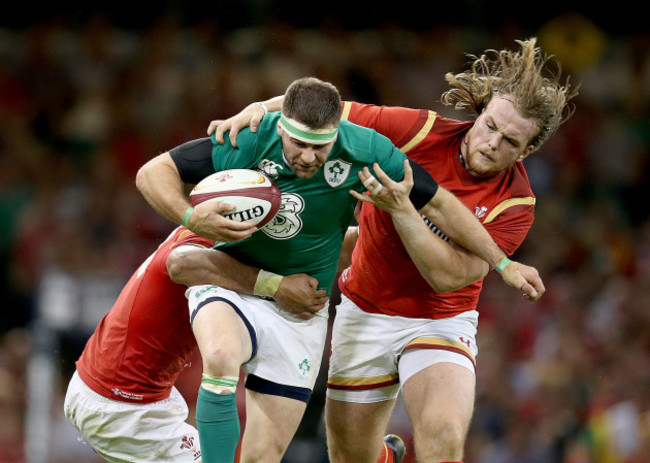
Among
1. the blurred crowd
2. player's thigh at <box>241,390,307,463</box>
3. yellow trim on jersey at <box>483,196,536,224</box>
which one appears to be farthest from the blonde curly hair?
the blurred crowd

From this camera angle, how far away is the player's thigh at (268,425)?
430 cm

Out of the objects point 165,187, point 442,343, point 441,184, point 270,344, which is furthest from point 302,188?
point 442,343

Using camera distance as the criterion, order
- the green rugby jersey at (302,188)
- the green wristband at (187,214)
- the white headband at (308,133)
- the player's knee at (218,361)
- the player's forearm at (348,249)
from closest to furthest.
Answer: the player's knee at (218,361)
the white headband at (308,133)
the green wristband at (187,214)
the green rugby jersey at (302,188)
the player's forearm at (348,249)

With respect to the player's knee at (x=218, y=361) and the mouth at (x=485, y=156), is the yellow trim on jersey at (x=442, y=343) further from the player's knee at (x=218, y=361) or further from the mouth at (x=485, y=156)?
the player's knee at (x=218, y=361)

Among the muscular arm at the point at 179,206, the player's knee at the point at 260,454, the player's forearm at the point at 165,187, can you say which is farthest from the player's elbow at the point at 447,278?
the player's forearm at the point at 165,187

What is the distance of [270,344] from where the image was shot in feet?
14.6

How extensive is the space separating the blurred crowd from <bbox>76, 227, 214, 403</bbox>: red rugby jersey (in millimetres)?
2786

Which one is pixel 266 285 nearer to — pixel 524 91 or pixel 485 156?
pixel 485 156

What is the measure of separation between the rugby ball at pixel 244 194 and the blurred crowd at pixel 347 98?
379 cm

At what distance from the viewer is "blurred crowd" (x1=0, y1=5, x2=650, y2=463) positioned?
778 centimetres

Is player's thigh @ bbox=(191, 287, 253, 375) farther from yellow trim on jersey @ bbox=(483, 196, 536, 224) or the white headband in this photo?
yellow trim on jersey @ bbox=(483, 196, 536, 224)

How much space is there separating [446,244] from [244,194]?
1.04 meters

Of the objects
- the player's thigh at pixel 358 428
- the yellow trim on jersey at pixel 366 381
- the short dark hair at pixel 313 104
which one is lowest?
the player's thigh at pixel 358 428

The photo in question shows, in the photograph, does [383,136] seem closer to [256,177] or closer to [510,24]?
[256,177]
